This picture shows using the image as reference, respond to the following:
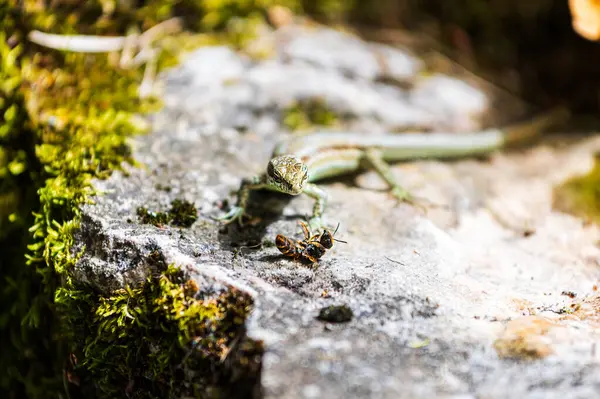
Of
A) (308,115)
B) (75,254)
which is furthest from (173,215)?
(308,115)

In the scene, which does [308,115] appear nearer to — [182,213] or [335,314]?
[182,213]

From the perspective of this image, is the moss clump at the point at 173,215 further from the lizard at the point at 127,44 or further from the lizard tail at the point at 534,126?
the lizard tail at the point at 534,126

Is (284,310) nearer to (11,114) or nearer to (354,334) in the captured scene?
(354,334)

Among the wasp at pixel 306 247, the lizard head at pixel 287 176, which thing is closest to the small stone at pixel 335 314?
the wasp at pixel 306 247

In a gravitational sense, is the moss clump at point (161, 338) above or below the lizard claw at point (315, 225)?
below

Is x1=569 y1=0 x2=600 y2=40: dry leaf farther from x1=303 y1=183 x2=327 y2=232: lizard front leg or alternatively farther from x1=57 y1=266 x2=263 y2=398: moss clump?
x1=57 y1=266 x2=263 y2=398: moss clump

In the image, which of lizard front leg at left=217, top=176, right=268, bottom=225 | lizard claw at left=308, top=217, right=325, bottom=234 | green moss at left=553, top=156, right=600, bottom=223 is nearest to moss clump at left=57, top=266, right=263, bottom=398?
lizard front leg at left=217, top=176, right=268, bottom=225
